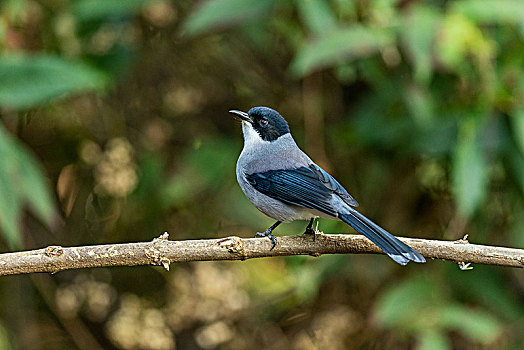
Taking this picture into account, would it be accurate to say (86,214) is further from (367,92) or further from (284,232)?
(367,92)

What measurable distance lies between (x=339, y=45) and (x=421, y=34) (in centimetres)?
38

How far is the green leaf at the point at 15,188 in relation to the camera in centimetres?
299

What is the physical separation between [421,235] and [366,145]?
80 cm

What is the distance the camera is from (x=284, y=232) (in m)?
3.65

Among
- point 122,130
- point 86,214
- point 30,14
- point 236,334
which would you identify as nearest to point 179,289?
point 236,334

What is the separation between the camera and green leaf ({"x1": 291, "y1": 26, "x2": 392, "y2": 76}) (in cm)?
316

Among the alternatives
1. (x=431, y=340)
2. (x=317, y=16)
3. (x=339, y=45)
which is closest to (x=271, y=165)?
(x=339, y=45)

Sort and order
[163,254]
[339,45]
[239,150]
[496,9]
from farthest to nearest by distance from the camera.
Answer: [239,150]
[339,45]
[496,9]
[163,254]

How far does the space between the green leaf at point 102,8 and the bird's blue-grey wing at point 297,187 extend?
4.53 ft

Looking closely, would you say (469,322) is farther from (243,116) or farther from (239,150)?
(239,150)

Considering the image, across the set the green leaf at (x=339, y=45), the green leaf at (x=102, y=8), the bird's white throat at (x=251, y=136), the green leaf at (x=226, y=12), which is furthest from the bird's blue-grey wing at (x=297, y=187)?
the green leaf at (x=102, y=8)

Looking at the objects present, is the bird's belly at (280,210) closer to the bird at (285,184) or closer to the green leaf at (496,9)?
the bird at (285,184)

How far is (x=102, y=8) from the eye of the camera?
Result: 3629 millimetres

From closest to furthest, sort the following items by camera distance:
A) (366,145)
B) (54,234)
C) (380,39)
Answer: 1. (380,39)
2. (366,145)
3. (54,234)
